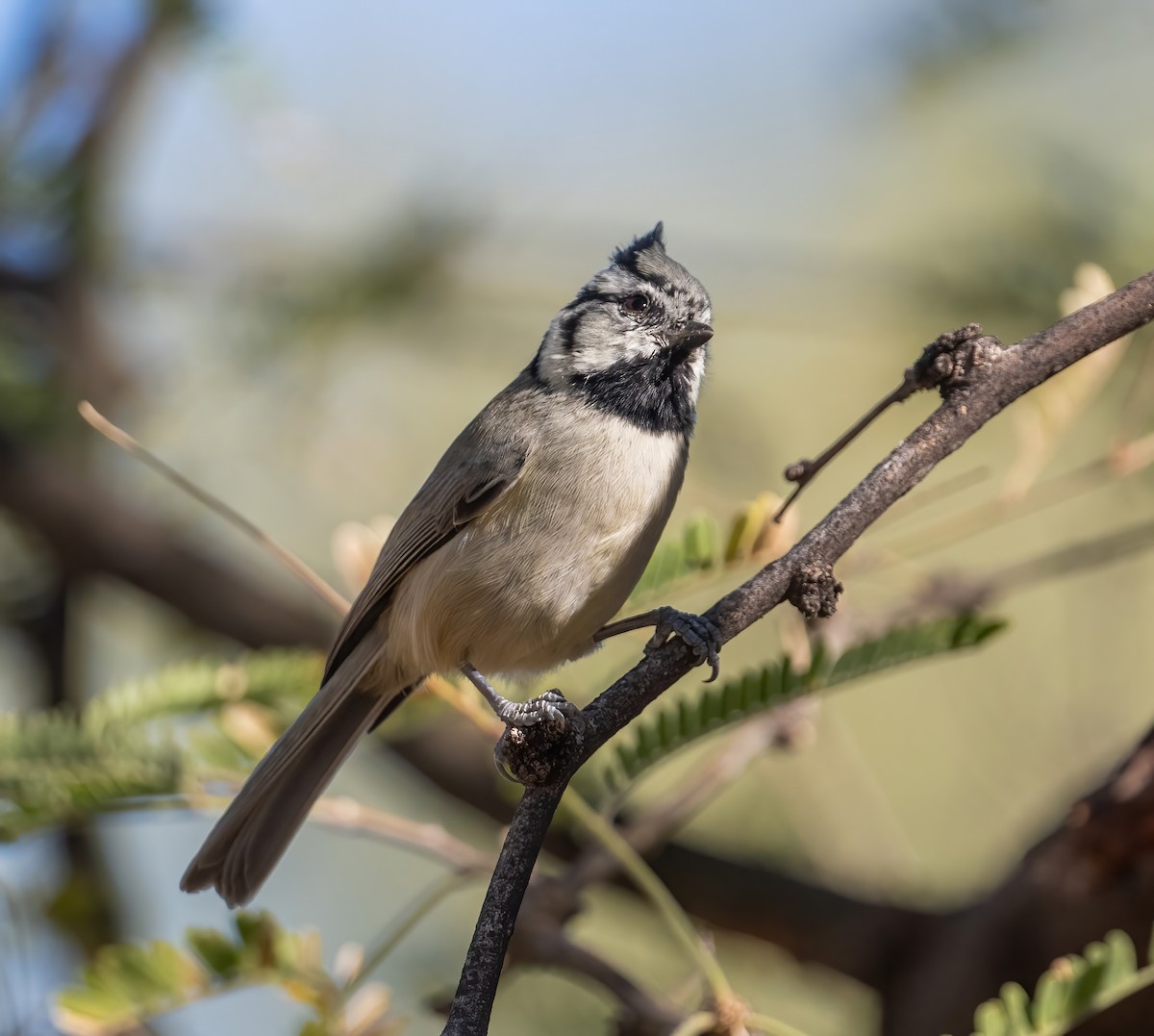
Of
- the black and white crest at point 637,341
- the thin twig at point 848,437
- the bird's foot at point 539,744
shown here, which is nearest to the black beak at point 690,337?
the black and white crest at point 637,341

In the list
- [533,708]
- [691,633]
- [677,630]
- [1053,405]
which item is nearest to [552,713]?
[533,708]

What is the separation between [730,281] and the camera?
176 inches

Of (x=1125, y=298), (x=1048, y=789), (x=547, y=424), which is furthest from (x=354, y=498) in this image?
(x=1125, y=298)

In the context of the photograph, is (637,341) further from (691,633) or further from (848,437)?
(848,437)

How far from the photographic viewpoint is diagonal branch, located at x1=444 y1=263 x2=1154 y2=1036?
1.55 meters

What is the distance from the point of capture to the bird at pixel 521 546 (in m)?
2.60

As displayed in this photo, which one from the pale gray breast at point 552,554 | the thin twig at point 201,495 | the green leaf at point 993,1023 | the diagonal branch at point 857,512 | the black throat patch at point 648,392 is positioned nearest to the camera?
the diagonal branch at point 857,512

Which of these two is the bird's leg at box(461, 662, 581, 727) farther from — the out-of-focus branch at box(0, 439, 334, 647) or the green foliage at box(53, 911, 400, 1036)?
the out-of-focus branch at box(0, 439, 334, 647)

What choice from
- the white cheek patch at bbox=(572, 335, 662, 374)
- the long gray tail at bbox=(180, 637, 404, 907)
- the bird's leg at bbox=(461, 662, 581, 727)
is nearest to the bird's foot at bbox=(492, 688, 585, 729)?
the bird's leg at bbox=(461, 662, 581, 727)

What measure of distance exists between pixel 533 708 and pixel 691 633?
0.91 feet

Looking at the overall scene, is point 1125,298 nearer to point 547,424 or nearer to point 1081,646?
point 547,424

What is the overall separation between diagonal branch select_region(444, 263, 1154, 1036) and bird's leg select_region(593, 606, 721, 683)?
0.02m

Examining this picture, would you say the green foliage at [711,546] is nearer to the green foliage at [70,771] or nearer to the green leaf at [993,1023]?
the green leaf at [993,1023]

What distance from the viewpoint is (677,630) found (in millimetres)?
2131
